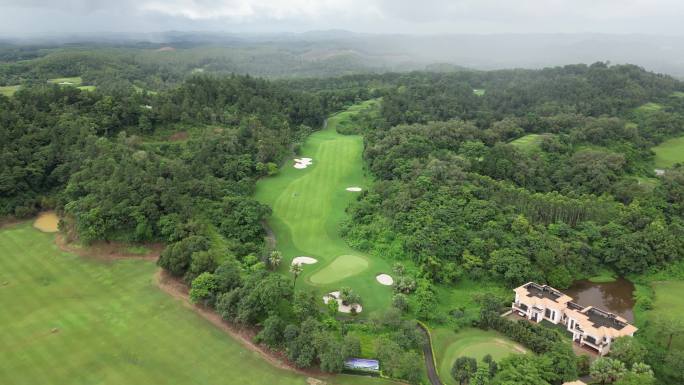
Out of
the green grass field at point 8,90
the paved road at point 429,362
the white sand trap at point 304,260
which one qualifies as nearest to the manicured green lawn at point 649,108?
the white sand trap at point 304,260

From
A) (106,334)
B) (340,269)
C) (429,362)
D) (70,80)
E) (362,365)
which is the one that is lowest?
(106,334)

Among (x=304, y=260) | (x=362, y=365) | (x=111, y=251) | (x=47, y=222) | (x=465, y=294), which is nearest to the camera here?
(x=362, y=365)

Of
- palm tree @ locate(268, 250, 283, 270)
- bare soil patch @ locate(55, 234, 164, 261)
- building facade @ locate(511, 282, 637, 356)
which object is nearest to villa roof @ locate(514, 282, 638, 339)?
building facade @ locate(511, 282, 637, 356)

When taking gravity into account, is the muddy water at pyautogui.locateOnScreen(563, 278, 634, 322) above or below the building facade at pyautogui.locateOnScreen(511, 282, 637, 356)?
below

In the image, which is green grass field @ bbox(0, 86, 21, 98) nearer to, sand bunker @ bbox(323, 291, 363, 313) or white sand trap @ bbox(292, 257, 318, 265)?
white sand trap @ bbox(292, 257, 318, 265)

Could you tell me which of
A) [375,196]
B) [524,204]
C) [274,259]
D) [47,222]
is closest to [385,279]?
[274,259]

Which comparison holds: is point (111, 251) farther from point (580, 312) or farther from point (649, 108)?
point (649, 108)

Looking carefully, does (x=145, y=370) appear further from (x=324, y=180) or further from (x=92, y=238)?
(x=324, y=180)
